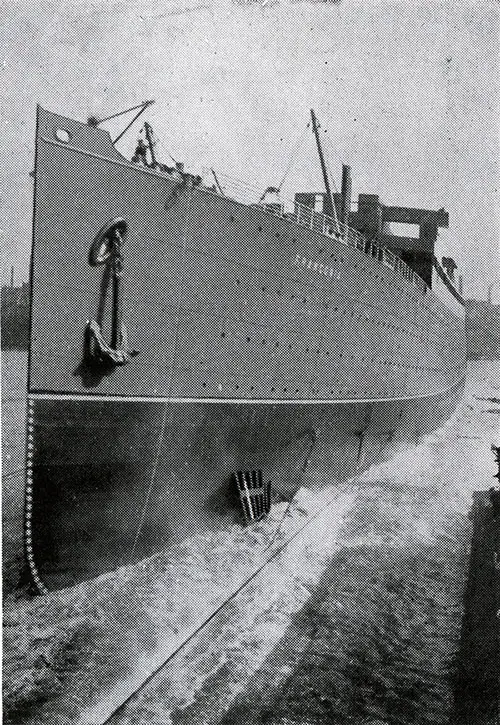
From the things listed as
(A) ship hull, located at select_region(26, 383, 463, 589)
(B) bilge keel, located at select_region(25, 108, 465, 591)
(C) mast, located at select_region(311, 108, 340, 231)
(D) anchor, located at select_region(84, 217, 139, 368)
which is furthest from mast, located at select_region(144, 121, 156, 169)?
(C) mast, located at select_region(311, 108, 340, 231)

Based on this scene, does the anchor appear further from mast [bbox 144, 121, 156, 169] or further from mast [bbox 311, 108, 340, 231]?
mast [bbox 311, 108, 340, 231]

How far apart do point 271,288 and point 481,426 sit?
2087 cm

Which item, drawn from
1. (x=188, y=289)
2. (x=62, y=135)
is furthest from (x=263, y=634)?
(x=62, y=135)

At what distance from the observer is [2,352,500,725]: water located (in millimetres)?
4859

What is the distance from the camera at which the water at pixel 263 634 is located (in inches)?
191

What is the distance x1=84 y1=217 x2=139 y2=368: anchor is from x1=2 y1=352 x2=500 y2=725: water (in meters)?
2.71

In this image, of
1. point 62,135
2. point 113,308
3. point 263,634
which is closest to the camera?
Result: point 62,135

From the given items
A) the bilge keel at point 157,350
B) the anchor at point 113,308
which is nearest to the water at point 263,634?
the bilge keel at point 157,350

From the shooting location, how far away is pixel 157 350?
674cm

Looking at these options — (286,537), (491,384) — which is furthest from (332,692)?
(491,384)

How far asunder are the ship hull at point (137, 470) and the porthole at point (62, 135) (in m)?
2.84

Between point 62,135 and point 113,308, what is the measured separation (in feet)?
6.39

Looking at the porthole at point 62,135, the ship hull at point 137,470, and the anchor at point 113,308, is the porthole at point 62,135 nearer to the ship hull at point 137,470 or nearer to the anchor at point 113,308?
the anchor at point 113,308

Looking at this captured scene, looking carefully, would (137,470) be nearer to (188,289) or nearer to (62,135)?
(188,289)
